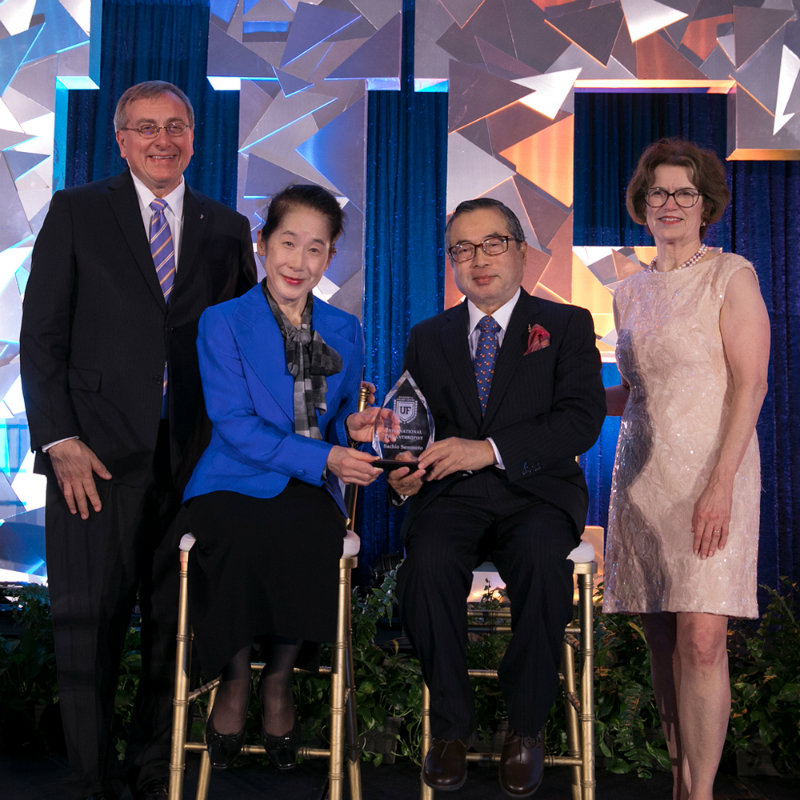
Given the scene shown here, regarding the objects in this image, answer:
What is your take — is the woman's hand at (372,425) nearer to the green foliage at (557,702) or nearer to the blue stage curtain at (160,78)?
the green foliage at (557,702)

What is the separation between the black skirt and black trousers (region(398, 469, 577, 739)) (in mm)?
220

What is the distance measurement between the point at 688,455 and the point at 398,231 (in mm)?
2951

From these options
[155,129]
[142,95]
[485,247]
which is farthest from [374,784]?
[142,95]

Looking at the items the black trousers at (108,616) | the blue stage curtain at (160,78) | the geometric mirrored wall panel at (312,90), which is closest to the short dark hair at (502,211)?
the black trousers at (108,616)

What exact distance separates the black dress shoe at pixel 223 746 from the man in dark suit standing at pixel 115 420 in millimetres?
576

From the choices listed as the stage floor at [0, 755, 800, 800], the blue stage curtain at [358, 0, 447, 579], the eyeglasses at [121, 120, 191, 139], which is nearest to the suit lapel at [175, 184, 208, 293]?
the eyeglasses at [121, 120, 191, 139]

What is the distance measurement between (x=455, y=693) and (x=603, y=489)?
123 inches

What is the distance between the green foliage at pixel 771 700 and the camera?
2938 mm

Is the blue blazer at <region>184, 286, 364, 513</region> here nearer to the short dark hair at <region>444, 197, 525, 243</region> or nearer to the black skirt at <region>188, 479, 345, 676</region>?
the black skirt at <region>188, 479, 345, 676</region>

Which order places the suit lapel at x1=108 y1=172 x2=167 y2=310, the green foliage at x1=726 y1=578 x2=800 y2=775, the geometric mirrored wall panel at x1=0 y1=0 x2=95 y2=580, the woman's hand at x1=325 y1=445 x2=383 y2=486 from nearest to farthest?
the woman's hand at x1=325 y1=445 x2=383 y2=486 → the suit lapel at x1=108 y1=172 x2=167 y2=310 → the green foliage at x1=726 y1=578 x2=800 y2=775 → the geometric mirrored wall panel at x1=0 y1=0 x2=95 y2=580

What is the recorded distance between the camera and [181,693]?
7.14ft

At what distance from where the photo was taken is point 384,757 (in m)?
3.09

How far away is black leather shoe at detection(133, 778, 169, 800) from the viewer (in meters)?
2.52

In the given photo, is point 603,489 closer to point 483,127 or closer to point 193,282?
point 483,127
